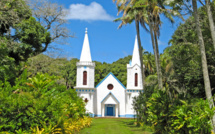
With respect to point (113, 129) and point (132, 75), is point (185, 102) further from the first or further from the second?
point (132, 75)

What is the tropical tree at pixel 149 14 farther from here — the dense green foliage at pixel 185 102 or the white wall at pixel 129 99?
the white wall at pixel 129 99

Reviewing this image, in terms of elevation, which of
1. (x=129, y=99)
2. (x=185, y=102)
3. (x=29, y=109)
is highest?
(x=129, y=99)

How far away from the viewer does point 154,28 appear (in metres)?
18.6

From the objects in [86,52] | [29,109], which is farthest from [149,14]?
[86,52]

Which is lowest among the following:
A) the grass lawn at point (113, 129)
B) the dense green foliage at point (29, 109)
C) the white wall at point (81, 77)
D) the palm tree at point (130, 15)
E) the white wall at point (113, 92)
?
the grass lawn at point (113, 129)

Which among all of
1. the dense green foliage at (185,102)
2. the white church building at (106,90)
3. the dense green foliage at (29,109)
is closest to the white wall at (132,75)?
the white church building at (106,90)

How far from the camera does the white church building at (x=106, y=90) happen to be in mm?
37094

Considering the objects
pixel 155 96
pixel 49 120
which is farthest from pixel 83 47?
pixel 49 120

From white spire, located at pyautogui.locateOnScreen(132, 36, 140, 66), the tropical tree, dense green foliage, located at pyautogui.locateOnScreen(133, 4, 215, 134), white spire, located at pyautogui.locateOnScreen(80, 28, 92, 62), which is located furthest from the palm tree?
white spire, located at pyautogui.locateOnScreen(132, 36, 140, 66)

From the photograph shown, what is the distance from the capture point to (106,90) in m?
38.7

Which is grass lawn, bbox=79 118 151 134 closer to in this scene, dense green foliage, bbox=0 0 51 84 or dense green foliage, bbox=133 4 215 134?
dense green foliage, bbox=133 4 215 134

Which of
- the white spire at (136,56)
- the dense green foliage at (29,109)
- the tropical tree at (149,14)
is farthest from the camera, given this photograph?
the white spire at (136,56)

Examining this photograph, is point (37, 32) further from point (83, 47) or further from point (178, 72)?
point (83, 47)

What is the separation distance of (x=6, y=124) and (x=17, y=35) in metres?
9.82
